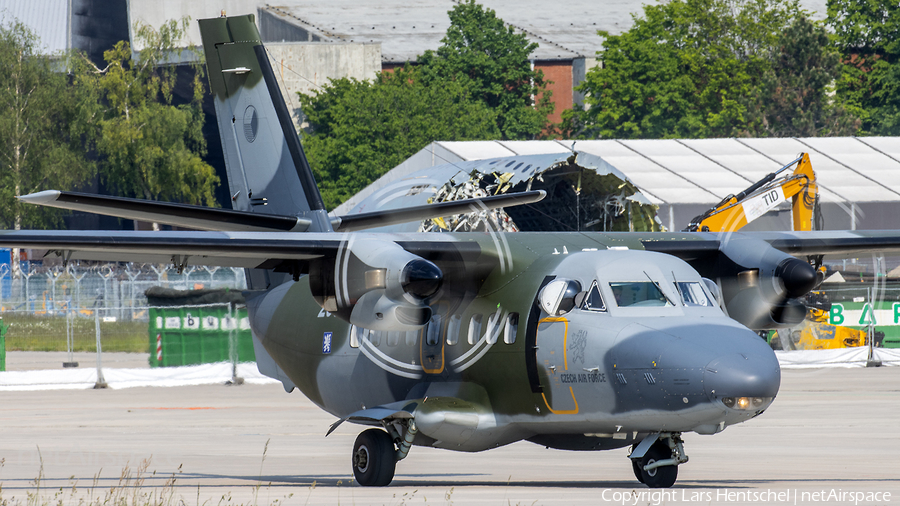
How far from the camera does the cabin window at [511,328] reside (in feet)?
47.2

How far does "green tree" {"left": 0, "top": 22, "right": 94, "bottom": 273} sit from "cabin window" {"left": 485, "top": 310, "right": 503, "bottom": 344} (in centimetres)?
6026

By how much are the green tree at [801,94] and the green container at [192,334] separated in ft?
174

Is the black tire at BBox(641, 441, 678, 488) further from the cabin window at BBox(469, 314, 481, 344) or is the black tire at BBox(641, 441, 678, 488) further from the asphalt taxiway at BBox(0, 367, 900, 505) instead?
the cabin window at BBox(469, 314, 481, 344)

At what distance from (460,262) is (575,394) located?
7.91 ft

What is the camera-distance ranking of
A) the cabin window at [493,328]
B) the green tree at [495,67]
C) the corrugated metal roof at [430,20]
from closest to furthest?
1. the cabin window at [493,328]
2. the green tree at [495,67]
3. the corrugated metal roof at [430,20]

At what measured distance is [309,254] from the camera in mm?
14547

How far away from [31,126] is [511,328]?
64.0m

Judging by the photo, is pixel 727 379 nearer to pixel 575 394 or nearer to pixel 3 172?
pixel 575 394

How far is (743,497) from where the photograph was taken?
40.8 ft

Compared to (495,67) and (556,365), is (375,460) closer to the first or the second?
(556,365)

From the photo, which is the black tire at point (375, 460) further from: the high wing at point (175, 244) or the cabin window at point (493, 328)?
the high wing at point (175, 244)

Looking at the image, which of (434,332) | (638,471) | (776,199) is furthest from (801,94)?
(638,471)

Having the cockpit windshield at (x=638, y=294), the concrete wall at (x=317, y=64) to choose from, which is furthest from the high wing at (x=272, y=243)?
the concrete wall at (x=317, y=64)

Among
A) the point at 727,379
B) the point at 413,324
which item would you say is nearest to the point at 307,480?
the point at 413,324
